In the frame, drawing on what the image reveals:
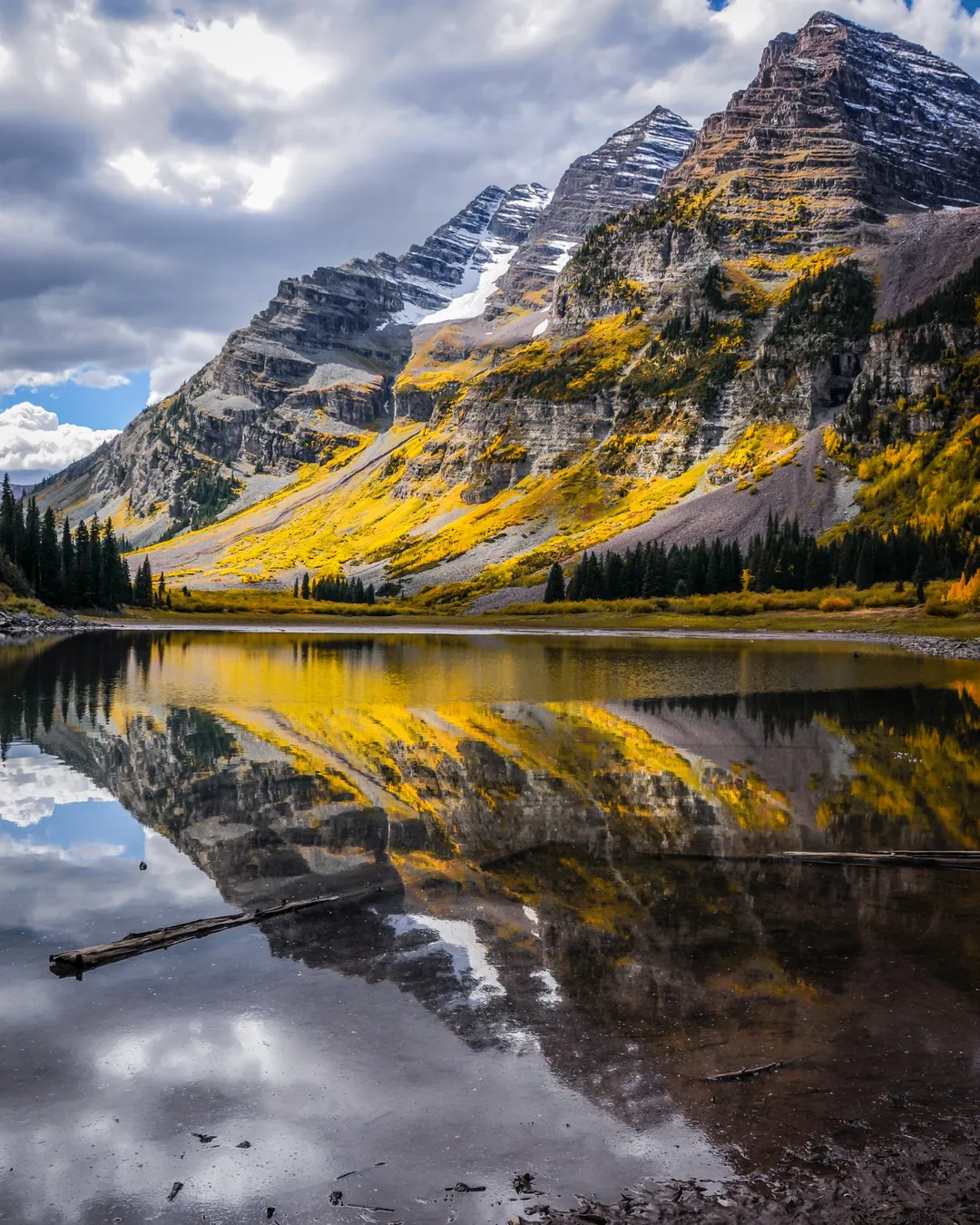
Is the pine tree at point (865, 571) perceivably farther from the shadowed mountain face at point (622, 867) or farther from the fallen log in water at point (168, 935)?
the fallen log in water at point (168, 935)

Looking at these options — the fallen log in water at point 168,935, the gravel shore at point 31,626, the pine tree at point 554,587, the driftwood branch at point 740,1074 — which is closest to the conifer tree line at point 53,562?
the gravel shore at point 31,626

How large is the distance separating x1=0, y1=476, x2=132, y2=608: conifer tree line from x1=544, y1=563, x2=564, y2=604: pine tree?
82966 mm

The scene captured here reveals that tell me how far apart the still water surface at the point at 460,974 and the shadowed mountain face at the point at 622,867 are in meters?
0.08

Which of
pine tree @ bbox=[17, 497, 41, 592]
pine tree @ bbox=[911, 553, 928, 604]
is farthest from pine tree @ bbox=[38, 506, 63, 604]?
pine tree @ bbox=[911, 553, 928, 604]

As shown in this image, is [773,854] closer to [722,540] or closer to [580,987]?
[580,987]

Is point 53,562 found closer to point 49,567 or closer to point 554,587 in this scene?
point 49,567

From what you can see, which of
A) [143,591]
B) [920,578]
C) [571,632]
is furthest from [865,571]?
[143,591]

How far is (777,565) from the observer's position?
166 metres

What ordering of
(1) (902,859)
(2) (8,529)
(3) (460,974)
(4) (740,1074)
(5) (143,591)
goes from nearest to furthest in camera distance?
1. (4) (740,1074)
2. (3) (460,974)
3. (1) (902,859)
4. (2) (8,529)
5. (5) (143,591)

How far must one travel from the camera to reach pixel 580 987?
43.2 feet

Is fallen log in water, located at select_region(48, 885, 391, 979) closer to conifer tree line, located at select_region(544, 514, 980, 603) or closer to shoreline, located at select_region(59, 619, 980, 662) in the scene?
shoreline, located at select_region(59, 619, 980, 662)

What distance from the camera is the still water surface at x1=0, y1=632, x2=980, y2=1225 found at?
930 centimetres

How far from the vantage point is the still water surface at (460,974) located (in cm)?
930

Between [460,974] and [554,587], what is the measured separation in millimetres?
175185
